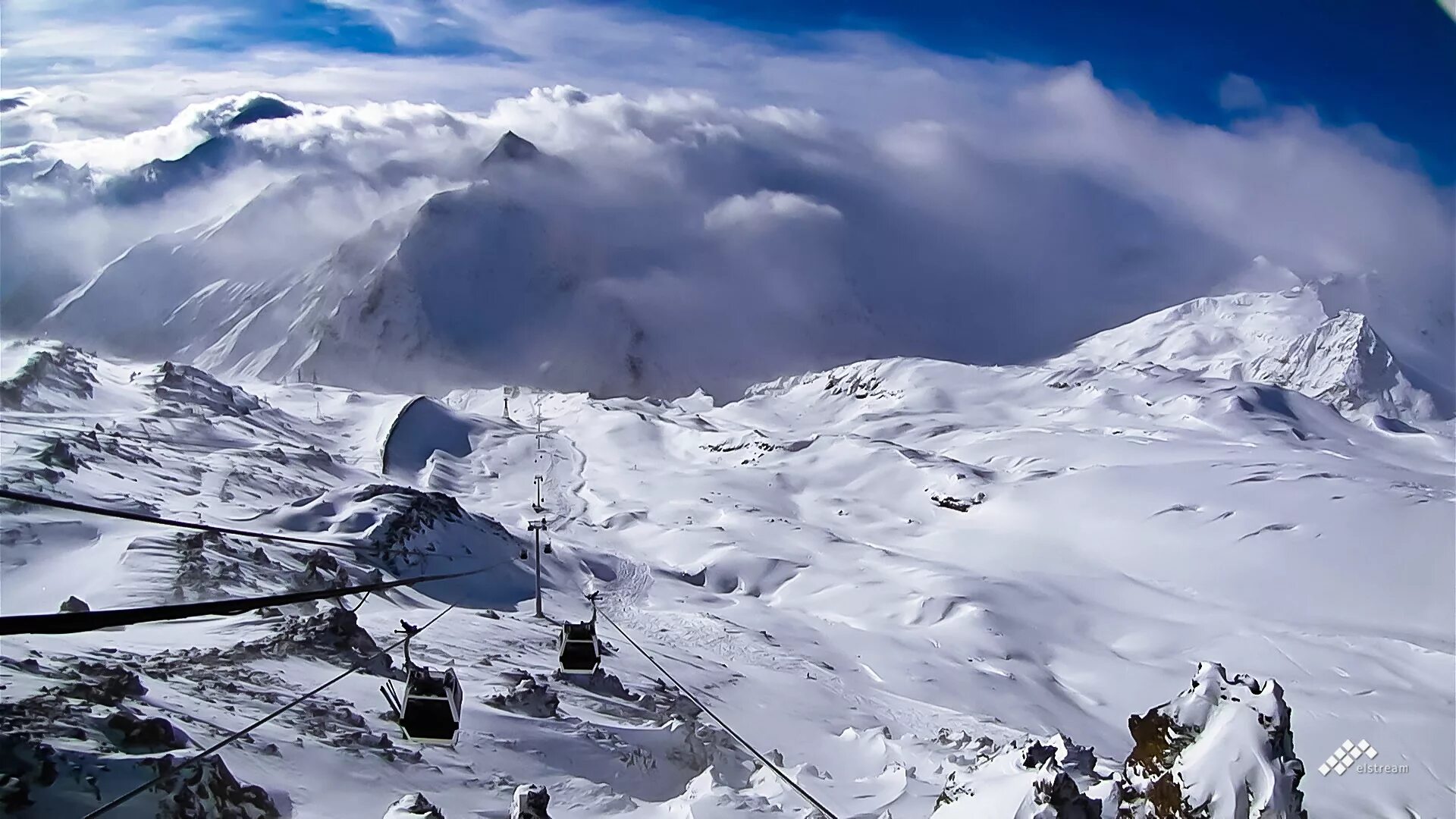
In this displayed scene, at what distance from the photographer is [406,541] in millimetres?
53094

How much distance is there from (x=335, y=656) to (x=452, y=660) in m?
4.07

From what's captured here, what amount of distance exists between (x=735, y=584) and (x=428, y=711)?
185 feet

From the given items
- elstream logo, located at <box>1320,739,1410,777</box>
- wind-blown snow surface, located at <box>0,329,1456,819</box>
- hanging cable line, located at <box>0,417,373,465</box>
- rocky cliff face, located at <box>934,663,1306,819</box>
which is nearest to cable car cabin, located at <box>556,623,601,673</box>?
wind-blown snow surface, located at <box>0,329,1456,819</box>

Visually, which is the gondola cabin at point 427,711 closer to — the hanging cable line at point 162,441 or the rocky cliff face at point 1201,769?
the rocky cliff face at point 1201,769

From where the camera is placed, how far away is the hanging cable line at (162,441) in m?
59.9

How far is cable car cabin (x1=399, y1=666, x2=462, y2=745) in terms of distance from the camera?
499 inches

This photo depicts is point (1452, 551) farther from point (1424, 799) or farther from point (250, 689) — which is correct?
point (250, 689)

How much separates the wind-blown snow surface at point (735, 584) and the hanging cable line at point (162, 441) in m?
0.74

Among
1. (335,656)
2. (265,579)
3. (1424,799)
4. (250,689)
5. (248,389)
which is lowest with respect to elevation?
(248,389)

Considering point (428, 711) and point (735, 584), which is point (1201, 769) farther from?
point (735, 584)

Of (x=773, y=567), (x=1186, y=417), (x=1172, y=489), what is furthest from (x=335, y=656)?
(x=1186, y=417)

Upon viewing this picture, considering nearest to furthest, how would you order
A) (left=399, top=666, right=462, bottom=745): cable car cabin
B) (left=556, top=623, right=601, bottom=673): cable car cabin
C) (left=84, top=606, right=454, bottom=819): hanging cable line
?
(left=84, top=606, right=454, bottom=819): hanging cable line → (left=399, top=666, right=462, bottom=745): cable car cabin → (left=556, top=623, right=601, bottom=673): cable car cabin

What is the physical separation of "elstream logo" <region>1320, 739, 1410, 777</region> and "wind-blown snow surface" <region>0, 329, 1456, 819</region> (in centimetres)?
67

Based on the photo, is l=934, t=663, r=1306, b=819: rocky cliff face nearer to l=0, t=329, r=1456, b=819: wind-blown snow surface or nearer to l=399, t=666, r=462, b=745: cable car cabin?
l=399, t=666, r=462, b=745: cable car cabin
